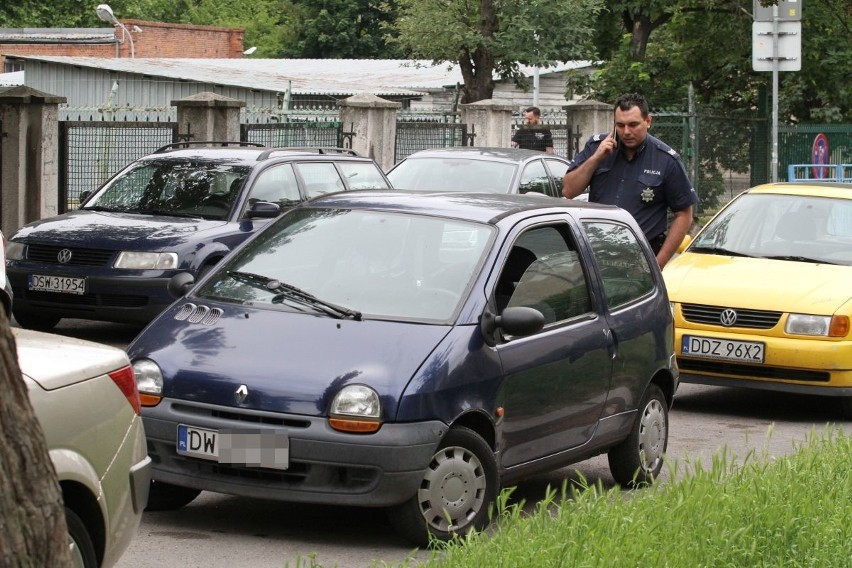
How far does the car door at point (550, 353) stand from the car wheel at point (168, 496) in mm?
1461

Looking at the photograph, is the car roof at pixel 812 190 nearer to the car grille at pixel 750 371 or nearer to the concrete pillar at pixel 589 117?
the car grille at pixel 750 371

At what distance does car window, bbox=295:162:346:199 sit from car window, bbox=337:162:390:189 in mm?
110

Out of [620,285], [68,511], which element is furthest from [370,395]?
[620,285]

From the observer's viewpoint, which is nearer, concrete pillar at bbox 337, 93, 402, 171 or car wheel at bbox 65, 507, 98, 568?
car wheel at bbox 65, 507, 98, 568

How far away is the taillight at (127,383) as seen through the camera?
5.11 m

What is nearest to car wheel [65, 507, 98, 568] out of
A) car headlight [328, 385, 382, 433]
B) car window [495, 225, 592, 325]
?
car headlight [328, 385, 382, 433]

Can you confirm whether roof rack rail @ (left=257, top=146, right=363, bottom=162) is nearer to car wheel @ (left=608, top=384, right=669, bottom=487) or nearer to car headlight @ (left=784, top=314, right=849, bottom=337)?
car headlight @ (left=784, top=314, right=849, bottom=337)

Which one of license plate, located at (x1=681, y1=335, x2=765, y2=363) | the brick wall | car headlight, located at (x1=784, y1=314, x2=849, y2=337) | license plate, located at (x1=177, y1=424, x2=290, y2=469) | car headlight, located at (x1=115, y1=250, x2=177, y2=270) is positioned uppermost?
the brick wall

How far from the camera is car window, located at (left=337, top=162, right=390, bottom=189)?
14.7 meters

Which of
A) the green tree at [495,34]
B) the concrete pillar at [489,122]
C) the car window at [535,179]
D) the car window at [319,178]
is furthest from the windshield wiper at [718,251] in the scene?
the green tree at [495,34]

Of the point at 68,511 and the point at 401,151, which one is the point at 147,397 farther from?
the point at 401,151

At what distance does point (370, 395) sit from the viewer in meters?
6.27

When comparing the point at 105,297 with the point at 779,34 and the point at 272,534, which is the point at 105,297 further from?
the point at 779,34

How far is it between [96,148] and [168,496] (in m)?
12.6
